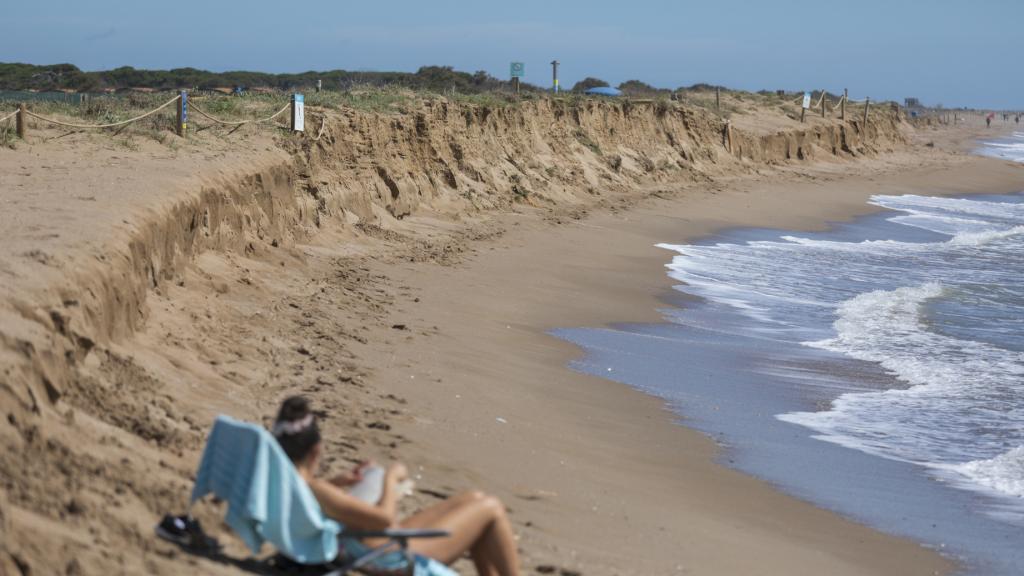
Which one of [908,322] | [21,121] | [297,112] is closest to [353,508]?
[908,322]

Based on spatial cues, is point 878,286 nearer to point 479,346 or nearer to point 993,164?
point 479,346

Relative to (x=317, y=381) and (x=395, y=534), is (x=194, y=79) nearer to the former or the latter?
(x=317, y=381)

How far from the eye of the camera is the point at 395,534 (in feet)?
15.7

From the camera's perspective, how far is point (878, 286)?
62.6ft

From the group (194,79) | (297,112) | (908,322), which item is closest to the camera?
(908,322)

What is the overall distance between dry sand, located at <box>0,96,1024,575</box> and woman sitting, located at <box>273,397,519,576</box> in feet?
1.82

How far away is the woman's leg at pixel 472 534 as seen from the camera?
5105 millimetres

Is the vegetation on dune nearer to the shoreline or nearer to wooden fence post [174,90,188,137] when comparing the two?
the shoreline

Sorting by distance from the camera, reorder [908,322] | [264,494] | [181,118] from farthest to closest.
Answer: [181,118]
[908,322]
[264,494]

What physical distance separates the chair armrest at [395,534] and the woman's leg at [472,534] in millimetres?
210

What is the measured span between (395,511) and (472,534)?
35cm

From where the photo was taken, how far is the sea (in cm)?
857

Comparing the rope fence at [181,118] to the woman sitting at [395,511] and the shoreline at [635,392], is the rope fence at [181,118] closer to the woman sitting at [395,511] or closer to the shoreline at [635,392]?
the shoreline at [635,392]

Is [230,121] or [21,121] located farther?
[230,121]
